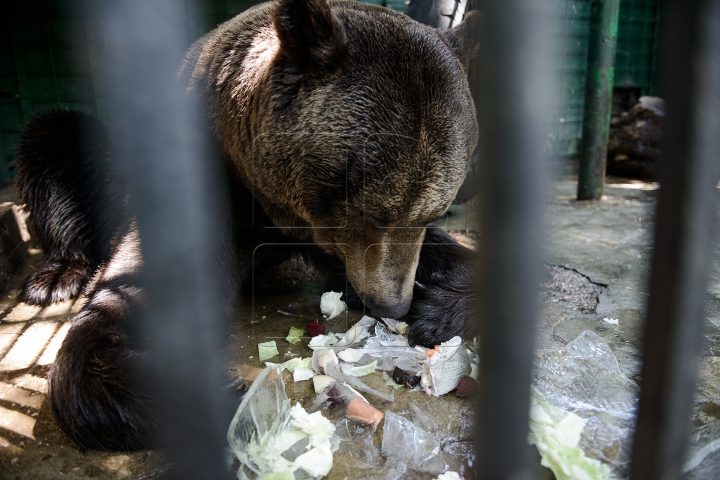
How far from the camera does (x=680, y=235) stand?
2.43 feet

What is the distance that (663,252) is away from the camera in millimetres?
758

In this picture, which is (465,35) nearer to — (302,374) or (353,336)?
(353,336)

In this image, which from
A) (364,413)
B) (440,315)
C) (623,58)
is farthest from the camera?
(623,58)

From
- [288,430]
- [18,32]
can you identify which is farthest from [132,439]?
[18,32]

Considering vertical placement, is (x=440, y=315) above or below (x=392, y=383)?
above

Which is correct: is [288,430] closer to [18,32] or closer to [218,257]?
[218,257]

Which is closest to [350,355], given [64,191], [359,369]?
[359,369]

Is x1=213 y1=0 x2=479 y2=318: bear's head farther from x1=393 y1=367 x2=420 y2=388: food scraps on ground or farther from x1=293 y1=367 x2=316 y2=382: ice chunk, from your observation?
x1=293 y1=367 x2=316 y2=382: ice chunk

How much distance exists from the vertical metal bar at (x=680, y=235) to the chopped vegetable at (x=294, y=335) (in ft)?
5.88

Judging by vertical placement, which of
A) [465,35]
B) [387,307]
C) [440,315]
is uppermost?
Answer: [465,35]

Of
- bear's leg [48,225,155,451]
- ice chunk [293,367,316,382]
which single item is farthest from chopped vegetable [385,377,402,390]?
bear's leg [48,225,155,451]

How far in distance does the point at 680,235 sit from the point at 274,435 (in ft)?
4.38

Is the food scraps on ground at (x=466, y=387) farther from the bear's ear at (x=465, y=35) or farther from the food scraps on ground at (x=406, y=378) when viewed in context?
the bear's ear at (x=465, y=35)

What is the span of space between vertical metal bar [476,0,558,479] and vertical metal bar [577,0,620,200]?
16.5 ft
